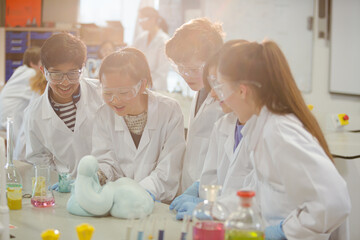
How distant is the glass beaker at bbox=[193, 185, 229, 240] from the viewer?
50.8 inches

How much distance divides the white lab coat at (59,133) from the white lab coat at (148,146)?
10.5 inches

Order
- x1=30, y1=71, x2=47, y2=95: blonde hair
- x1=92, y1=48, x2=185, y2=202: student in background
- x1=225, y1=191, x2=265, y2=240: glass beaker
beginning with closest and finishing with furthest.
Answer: x1=225, y1=191, x2=265, y2=240: glass beaker
x1=92, y1=48, x2=185, y2=202: student in background
x1=30, y1=71, x2=47, y2=95: blonde hair

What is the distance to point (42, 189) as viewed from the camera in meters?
1.94

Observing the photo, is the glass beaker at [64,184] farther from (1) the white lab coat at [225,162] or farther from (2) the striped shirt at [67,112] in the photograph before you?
(1) the white lab coat at [225,162]

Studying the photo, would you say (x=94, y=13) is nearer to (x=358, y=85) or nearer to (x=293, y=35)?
(x=293, y=35)

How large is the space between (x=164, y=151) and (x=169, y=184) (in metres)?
0.16

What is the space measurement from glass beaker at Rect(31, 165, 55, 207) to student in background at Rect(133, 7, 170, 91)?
3.91 m

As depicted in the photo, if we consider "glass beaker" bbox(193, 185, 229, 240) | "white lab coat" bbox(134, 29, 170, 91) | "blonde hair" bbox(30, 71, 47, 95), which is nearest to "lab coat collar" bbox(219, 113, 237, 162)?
"glass beaker" bbox(193, 185, 229, 240)

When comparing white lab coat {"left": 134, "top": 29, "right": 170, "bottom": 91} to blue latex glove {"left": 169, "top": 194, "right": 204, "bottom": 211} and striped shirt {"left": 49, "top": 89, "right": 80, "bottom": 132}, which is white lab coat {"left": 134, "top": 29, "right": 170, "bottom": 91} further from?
blue latex glove {"left": 169, "top": 194, "right": 204, "bottom": 211}

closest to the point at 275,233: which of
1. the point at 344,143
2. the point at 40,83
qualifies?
the point at 344,143

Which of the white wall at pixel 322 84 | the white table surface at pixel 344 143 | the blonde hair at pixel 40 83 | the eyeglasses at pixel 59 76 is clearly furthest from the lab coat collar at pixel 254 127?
the white wall at pixel 322 84

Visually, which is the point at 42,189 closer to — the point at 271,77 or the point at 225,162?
the point at 225,162

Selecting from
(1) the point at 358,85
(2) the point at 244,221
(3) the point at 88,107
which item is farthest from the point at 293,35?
(2) the point at 244,221

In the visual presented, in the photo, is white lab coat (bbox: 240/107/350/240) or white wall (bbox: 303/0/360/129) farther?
white wall (bbox: 303/0/360/129)
